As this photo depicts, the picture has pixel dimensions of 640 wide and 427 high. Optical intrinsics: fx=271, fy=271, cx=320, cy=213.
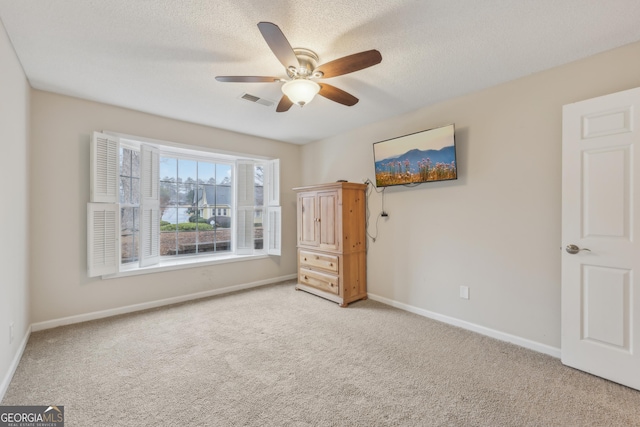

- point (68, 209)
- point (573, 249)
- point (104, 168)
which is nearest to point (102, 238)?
point (68, 209)

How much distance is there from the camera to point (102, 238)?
2.96 m

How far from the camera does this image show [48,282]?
2.78m

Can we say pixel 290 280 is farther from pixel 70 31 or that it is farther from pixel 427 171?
pixel 70 31

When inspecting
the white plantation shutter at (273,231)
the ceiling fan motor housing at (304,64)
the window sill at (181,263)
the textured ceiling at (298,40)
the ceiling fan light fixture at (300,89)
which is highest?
the textured ceiling at (298,40)

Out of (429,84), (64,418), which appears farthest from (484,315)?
(64,418)

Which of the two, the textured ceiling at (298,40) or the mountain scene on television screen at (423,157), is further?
the mountain scene on television screen at (423,157)

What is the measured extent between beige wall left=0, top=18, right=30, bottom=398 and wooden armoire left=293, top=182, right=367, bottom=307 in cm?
287

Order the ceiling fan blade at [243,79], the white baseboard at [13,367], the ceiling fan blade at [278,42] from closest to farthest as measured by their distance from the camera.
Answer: the ceiling fan blade at [278,42] → the white baseboard at [13,367] → the ceiling fan blade at [243,79]

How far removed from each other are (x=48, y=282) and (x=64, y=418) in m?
1.83

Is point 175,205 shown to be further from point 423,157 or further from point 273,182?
point 423,157

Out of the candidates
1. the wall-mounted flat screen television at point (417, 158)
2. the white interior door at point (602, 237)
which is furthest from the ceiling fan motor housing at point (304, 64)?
the white interior door at point (602, 237)

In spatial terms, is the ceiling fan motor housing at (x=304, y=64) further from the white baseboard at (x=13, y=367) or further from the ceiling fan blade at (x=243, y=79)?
the white baseboard at (x=13, y=367)

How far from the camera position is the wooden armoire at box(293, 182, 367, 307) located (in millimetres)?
3516

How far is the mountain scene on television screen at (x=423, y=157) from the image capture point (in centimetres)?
277
